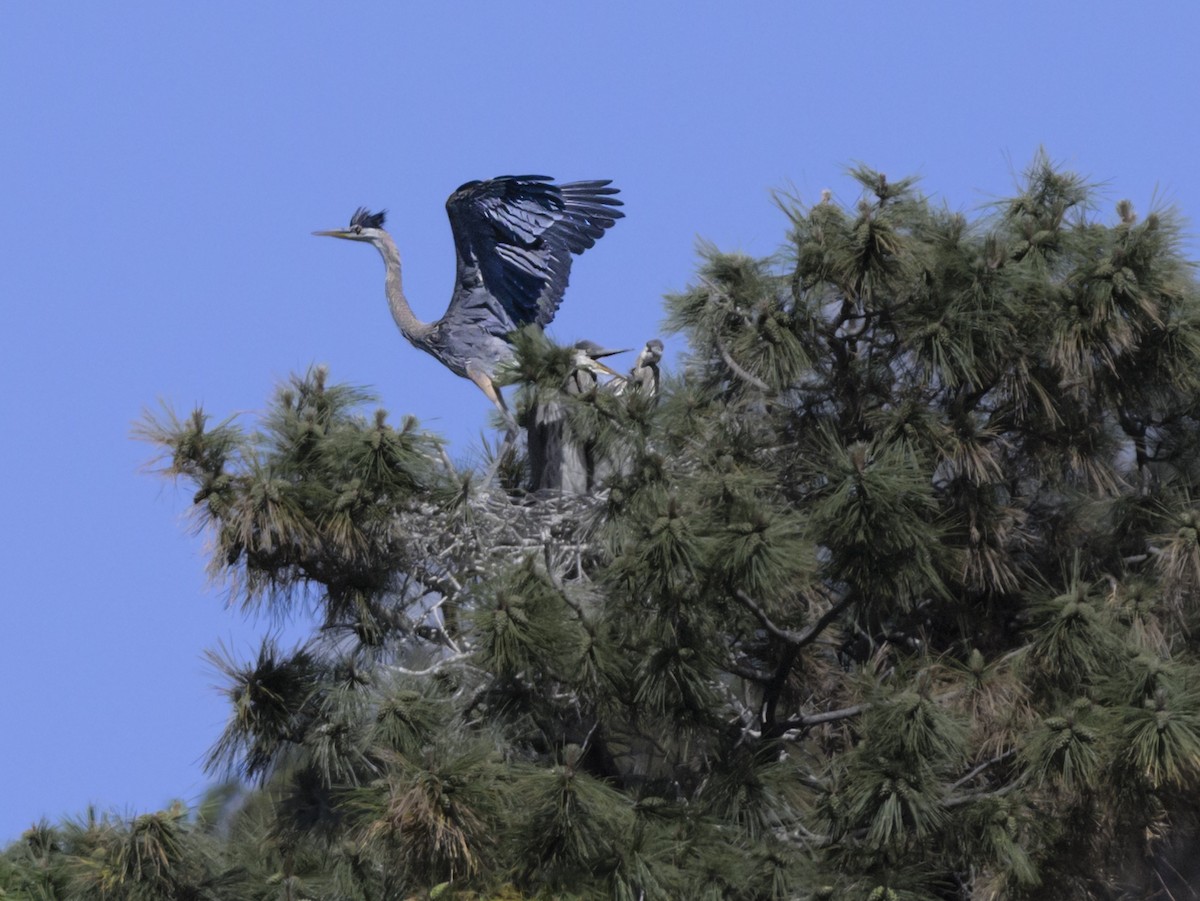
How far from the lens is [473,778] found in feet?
23.3

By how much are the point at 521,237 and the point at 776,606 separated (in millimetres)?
2904

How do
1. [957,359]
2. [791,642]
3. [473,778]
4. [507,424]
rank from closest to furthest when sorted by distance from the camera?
[473,778], [791,642], [957,359], [507,424]

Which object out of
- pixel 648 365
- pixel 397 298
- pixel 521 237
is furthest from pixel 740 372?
pixel 397 298

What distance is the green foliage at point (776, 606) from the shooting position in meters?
7.30

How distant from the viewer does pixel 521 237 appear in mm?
10148

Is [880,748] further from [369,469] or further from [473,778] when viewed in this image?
[369,469]

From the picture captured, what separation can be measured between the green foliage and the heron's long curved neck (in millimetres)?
1477

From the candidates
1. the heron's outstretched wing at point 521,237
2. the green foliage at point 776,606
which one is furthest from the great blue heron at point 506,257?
the green foliage at point 776,606

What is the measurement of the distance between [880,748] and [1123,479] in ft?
7.58

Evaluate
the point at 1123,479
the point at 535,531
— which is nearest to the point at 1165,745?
the point at 1123,479

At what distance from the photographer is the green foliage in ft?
24.0

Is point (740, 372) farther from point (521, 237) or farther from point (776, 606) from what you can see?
point (521, 237)

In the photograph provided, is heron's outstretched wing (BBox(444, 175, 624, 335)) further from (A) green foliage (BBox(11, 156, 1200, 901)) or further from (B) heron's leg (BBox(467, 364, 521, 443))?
(A) green foliage (BBox(11, 156, 1200, 901))

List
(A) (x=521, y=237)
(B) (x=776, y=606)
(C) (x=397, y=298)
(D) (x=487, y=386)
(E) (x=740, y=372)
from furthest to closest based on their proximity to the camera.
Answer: (C) (x=397, y=298)
(D) (x=487, y=386)
(A) (x=521, y=237)
(E) (x=740, y=372)
(B) (x=776, y=606)
